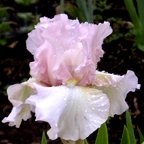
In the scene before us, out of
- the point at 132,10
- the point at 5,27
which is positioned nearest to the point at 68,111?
the point at 132,10

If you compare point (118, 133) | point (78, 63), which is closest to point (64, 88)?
point (78, 63)

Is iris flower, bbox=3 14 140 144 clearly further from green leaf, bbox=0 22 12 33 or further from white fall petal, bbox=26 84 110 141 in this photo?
green leaf, bbox=0 22 12 33

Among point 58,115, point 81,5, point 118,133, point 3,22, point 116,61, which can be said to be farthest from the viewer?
point 3,22

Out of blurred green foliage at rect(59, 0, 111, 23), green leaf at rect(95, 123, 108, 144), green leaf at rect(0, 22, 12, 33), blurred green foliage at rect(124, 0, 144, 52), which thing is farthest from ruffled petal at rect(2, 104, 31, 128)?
green leaf at rect(0, 22, 12, 33)

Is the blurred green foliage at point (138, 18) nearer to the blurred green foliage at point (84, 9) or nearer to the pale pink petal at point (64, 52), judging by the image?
the blurred green foliage at point (84, 9)

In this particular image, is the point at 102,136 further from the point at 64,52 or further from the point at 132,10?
the point at 132,10

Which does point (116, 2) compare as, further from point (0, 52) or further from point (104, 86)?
point (104, 86)

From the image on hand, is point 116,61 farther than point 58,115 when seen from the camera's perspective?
Yes
